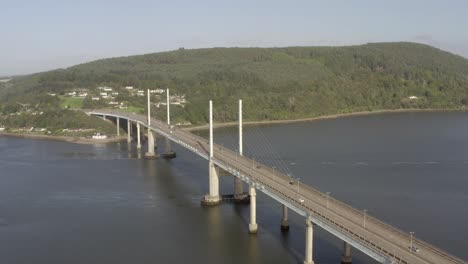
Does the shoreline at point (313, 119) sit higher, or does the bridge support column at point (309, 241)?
the bridge support column at point (309, 241)

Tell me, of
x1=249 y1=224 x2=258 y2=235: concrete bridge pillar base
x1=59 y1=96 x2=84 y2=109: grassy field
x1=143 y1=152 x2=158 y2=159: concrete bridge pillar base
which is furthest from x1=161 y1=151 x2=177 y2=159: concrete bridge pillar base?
x1=59 y1=96 x2=84 y2=109: grassy field

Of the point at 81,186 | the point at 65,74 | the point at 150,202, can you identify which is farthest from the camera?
the point at 65,74

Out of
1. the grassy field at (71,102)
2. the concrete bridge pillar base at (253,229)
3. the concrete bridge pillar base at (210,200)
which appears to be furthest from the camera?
the grassy field at (71,102)

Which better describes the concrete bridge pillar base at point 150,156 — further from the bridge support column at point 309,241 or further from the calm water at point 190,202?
the bridge support column at point 309,241

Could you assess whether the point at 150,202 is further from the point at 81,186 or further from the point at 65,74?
the point at 65,74

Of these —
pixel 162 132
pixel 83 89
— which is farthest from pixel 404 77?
pixel 162 132

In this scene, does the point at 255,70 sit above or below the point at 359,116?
above

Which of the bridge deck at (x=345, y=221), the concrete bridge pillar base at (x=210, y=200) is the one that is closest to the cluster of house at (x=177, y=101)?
the concrete bridge pillar base at (x=210, y=200)
